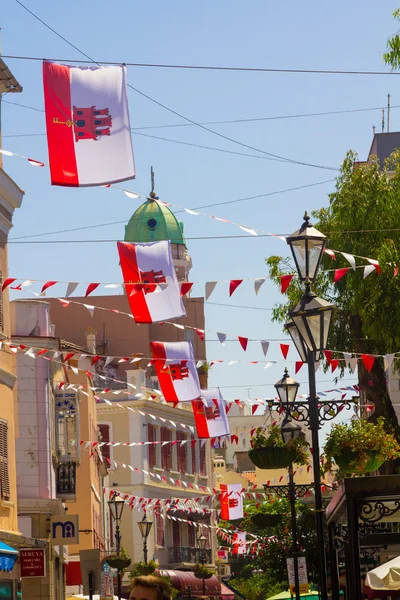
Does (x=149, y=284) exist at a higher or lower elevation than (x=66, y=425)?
higher

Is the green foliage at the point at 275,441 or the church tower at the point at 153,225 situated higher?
the church tower at the point at 153,225

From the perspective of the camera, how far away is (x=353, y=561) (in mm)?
11438

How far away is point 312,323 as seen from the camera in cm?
1315

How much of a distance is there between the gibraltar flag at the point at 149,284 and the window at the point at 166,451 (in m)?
35.8

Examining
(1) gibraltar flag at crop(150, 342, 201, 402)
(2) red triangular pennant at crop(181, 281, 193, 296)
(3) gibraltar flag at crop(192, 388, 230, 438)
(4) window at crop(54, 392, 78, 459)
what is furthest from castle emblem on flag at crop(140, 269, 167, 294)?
(3) gibraltar flag at crop(192, 388, 230, 438)

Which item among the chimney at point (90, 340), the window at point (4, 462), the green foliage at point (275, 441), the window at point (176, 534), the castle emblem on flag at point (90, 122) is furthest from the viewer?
the window at point (176, 534)

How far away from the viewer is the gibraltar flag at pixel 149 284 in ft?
70.2

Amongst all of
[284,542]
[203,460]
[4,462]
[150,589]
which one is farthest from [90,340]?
[150,589]

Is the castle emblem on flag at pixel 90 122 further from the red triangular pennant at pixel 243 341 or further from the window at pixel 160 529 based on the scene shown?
the window at pixel 160 529

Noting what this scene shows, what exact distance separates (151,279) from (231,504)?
34.4 meters

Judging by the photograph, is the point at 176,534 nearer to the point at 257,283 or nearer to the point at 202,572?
the point at 202,572

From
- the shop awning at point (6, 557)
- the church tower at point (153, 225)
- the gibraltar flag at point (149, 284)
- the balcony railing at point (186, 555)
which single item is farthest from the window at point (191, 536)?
the gibraltar flag at point (149, 284)

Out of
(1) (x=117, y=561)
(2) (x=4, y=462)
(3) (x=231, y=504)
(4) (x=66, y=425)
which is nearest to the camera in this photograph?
(2) (x=4, y=462)

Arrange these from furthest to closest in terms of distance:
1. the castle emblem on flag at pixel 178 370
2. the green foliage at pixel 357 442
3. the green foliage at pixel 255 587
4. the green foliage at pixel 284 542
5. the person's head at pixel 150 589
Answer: the green foliage at pixel 255 587
the green foliage at pixel 284 542
the castle emblem on flag at pixel 178 370
the green foliage at pixel 357 442
the person's head at pixel 150 589
